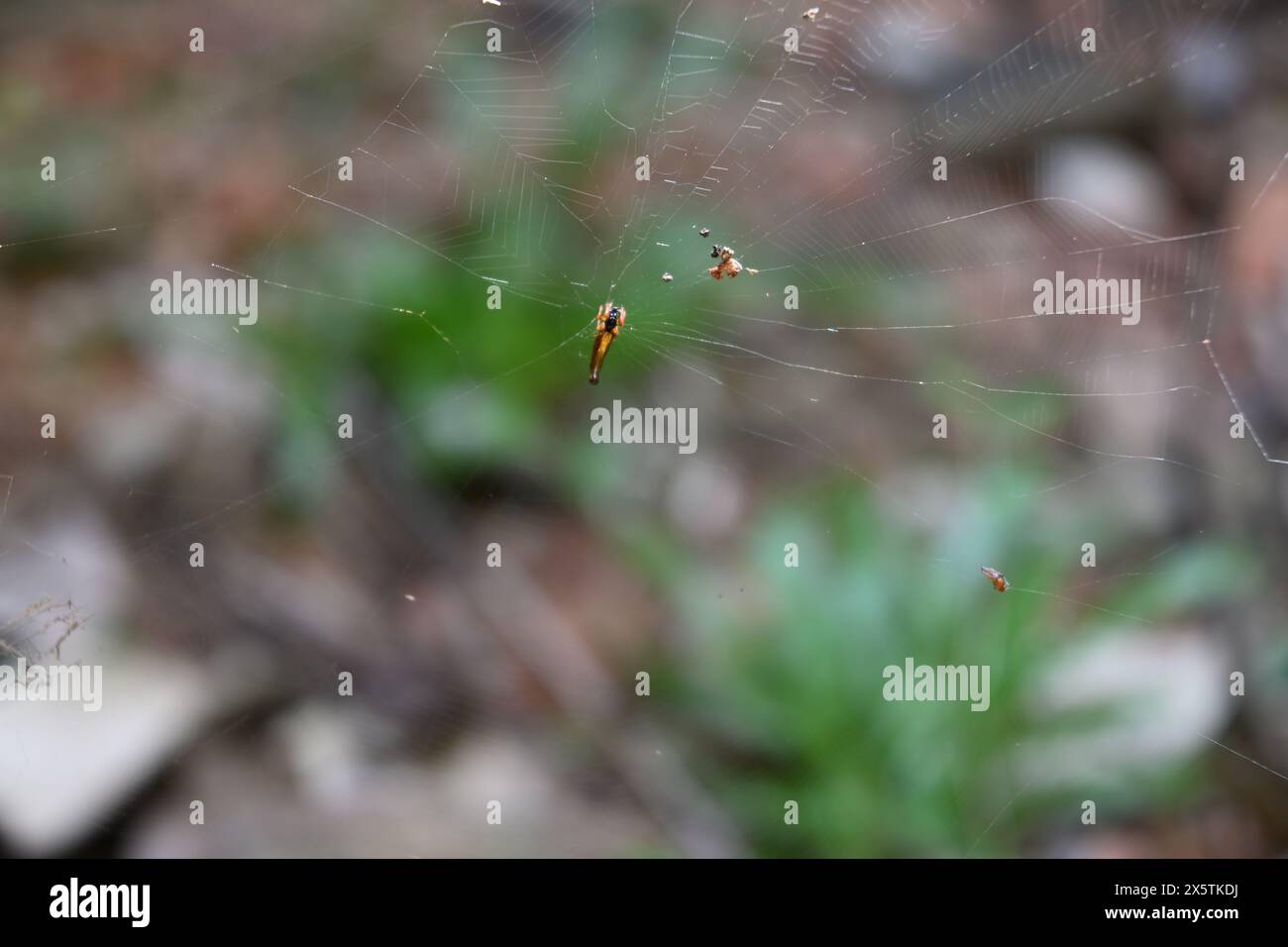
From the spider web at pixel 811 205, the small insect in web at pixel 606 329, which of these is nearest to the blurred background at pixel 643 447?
the spider web at pixel 811 205

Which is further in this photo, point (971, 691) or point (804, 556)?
point (804, 556)

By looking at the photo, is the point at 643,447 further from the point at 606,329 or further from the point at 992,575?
the point at 992,575

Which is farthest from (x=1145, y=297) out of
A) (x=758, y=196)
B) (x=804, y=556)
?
(x=804, y=556)

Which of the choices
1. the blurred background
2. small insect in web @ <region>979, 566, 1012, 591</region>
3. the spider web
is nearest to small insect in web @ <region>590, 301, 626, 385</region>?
the blurred background

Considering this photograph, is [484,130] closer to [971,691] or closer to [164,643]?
[164,643]

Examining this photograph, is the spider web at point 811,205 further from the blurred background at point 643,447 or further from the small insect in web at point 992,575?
the small insect in web at point 992,575

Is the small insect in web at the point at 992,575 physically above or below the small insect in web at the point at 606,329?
below

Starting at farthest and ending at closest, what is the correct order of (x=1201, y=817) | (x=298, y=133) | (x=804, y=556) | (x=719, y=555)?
1. (x=298, y=133)
2. (x=719, y=555)
3. (x=804, y=556)
4. (x=1201, y=817)

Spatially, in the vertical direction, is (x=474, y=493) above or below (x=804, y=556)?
above

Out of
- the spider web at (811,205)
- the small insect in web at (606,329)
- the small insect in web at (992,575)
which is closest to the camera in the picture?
the small insect in web at (606,329)
